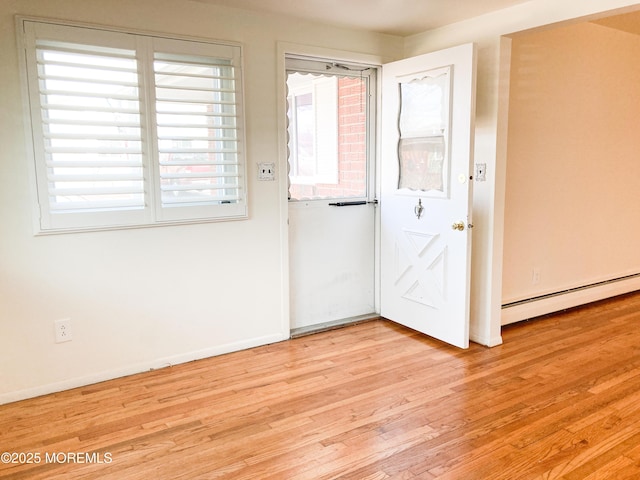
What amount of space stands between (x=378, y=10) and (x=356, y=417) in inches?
96.7

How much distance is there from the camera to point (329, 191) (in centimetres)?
390

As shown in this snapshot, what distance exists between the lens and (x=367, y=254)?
13.5ft

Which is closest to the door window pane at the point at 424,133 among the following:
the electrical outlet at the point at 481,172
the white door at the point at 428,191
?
the white door at the point at 428,191

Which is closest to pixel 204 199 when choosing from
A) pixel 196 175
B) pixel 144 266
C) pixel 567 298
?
pixel 196 175

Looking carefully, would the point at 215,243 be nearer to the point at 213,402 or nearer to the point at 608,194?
the point at 213,402

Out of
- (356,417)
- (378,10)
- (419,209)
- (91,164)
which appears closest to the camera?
(356,417)

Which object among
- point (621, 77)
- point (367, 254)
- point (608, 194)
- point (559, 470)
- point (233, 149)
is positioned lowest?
point (559, 470)

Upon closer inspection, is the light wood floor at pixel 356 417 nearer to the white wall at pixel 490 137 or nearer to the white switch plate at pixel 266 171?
the white wall at pixel 490 137

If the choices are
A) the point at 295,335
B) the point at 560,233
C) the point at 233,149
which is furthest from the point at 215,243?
the point at 560,233

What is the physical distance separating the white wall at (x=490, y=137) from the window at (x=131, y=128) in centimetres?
160

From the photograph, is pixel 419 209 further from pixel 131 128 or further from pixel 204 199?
pixel 131 128

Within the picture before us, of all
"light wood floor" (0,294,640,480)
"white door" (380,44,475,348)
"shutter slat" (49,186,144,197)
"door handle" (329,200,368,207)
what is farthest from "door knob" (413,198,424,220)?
"shutter slat" (49,186,144,197)

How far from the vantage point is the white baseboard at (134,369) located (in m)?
2.78

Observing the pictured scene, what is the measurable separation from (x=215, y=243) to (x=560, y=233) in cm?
290
